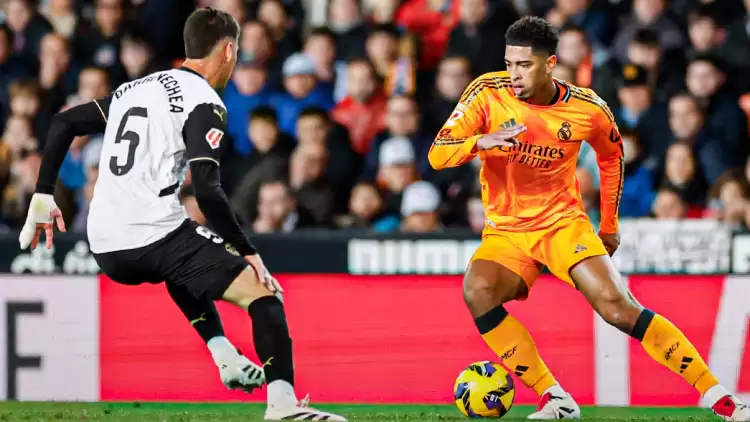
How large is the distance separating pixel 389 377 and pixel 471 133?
7.19ft

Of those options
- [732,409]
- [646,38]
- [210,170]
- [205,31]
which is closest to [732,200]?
[646,38]

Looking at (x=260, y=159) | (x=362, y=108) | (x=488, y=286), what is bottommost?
(x=488, y=286)

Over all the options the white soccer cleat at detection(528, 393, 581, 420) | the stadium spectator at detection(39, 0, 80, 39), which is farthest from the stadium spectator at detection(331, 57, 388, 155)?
the white soccer cleat at detection(528, 393, 581, 420)

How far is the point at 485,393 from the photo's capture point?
23.3 ft

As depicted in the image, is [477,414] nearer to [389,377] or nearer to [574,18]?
[389,377]

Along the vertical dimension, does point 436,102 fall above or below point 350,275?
above

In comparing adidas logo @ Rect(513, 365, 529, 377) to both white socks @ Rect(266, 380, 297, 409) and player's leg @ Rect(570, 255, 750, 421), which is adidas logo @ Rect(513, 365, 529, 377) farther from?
white socks @ Rect(266, 380, 297, 409)

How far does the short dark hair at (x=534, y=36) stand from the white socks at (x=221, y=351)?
2110mm

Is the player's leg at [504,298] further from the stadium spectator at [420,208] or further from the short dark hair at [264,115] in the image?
the short dark hair at [264,115]

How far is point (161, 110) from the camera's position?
243 inches

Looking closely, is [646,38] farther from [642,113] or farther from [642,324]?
[642,324]

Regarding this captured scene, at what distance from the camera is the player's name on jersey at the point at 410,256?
8.45m

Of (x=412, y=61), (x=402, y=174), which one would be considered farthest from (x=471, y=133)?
(x=412, y=61)

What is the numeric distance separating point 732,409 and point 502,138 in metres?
1.83
